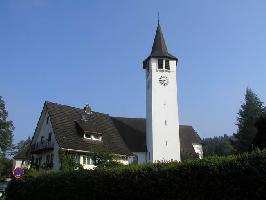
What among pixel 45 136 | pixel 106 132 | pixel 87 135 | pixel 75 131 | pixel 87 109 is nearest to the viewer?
pixel 75 131

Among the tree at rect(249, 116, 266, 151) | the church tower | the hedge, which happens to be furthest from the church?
the hedge

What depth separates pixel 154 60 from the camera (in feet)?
167

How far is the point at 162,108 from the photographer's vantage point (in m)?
49.1

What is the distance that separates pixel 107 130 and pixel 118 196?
97.5ft

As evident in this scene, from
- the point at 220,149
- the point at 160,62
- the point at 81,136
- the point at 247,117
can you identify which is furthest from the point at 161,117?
the point at 220,149

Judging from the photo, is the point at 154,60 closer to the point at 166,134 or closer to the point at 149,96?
the point at 149,96

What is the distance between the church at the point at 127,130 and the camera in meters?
42.9

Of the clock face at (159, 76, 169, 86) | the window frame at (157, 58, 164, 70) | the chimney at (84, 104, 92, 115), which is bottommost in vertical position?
the chimney at (84, 104, 92, 115)

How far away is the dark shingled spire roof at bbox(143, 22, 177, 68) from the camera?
51.2m

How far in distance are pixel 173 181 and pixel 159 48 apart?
37587mm

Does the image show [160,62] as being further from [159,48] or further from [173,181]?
[173,181]

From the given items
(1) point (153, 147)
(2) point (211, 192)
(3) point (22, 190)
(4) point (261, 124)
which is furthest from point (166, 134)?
(2) point (211, 192)

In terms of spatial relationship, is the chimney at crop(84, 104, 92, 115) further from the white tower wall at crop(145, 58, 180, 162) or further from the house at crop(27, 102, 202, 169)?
the white tower wall at crop(145, 58, 180, 162)

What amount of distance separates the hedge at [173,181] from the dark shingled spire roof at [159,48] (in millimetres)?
30185
